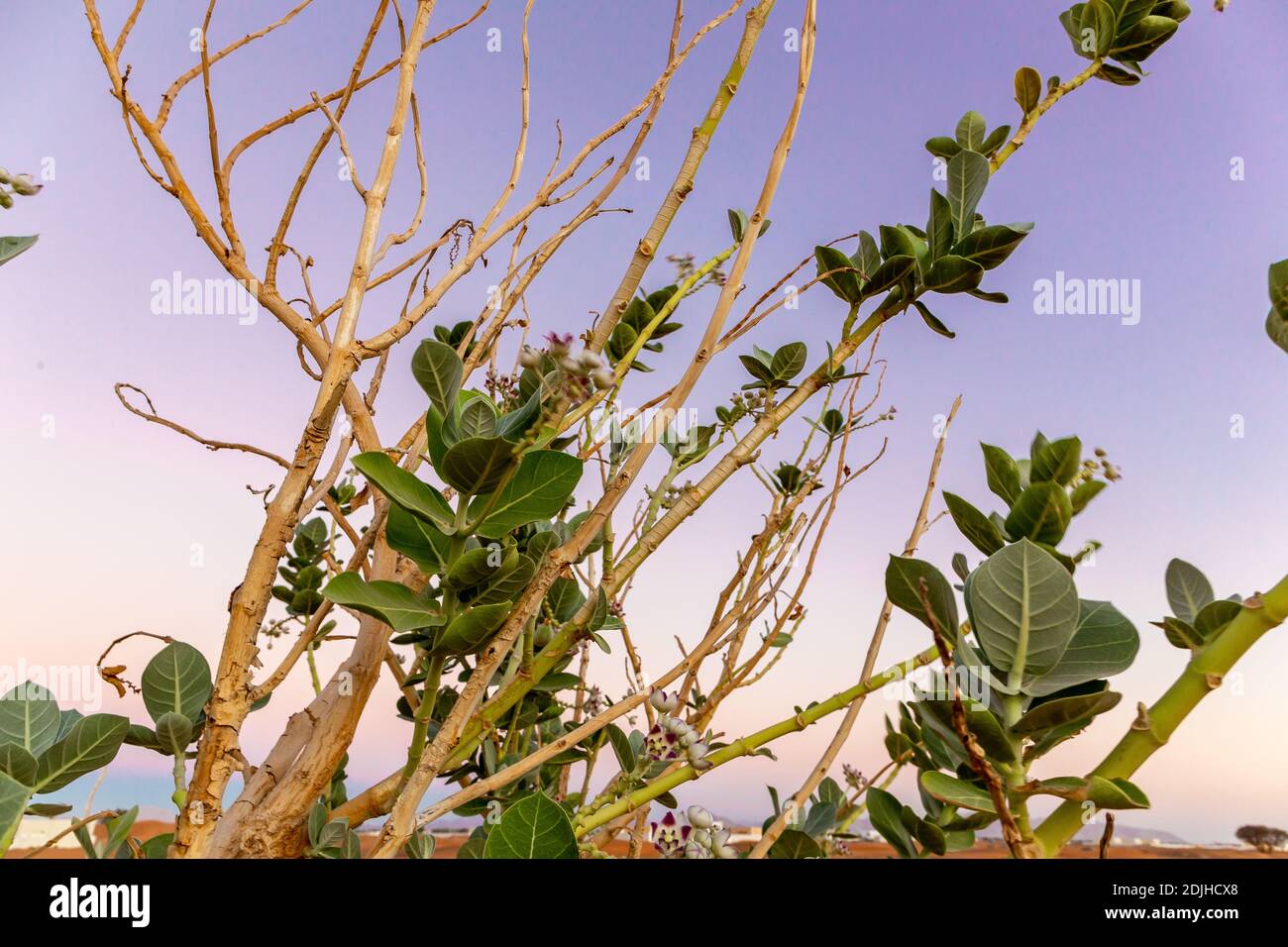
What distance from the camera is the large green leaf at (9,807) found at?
0.47 meters

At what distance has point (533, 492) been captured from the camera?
2.01ft

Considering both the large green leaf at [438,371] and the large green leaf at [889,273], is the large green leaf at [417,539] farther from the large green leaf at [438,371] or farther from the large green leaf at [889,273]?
the large green leaf at [889,273]

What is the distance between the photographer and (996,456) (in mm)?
579

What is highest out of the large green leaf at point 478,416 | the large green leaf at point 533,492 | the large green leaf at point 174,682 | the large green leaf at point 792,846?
the large green leaf at point 478,416

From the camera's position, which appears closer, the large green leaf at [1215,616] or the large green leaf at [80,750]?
the large green leaf at [1215,616]

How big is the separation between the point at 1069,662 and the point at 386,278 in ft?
2.12

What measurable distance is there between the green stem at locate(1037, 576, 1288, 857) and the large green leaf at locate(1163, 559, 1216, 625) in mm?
148

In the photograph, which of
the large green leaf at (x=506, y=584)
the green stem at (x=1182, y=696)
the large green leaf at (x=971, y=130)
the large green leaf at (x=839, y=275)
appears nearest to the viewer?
the green stem at (x=1182, y=696)

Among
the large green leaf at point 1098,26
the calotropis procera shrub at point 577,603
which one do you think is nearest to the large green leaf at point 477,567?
the calotropis procera shrub at point 577,603

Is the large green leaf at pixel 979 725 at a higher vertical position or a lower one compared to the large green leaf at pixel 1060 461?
lower

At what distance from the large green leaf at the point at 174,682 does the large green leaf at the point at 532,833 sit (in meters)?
0.39

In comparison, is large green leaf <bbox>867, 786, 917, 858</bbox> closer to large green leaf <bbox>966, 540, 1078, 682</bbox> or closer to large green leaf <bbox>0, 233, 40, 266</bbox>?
large green leaf <bbox>966, 540, 1078, 682</bbox>

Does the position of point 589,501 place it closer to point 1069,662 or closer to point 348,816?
point 348,816
